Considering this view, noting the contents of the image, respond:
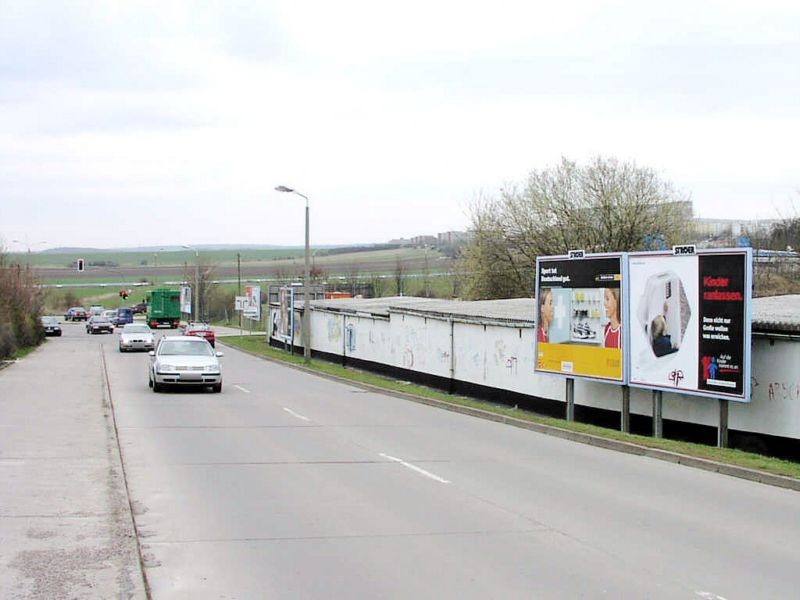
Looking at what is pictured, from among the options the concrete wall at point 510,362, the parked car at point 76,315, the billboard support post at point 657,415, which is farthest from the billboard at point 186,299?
the billboard support post at point 657,415

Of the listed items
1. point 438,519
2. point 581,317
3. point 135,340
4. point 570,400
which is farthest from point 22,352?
point 438,519

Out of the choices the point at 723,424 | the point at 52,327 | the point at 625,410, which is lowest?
the point at 52,327

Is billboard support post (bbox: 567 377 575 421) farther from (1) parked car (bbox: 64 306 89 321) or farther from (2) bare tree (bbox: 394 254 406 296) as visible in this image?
(1) parked car (bbox: 64 306 89 321)

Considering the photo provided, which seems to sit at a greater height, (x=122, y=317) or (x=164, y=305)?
(x=164, y=305)

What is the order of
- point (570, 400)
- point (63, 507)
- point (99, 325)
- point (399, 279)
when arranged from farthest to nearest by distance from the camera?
point (399, 279), point (99, 325), point (570, 400), point (63, 507)

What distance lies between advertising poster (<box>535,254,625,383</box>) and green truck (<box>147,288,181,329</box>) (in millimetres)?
67779

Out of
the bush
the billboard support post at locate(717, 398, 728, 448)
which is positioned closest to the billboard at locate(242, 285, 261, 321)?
the bush

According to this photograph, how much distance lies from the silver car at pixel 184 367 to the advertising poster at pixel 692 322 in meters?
13.1

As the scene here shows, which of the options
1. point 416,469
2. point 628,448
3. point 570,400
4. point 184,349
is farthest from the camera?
point 184,349

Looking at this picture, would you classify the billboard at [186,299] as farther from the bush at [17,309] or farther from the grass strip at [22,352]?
the grass strip at [22,352]

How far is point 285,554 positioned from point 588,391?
47.4ft

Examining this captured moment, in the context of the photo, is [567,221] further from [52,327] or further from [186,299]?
[186,299]

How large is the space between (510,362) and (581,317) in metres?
5.98

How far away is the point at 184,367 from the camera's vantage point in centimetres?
2734
